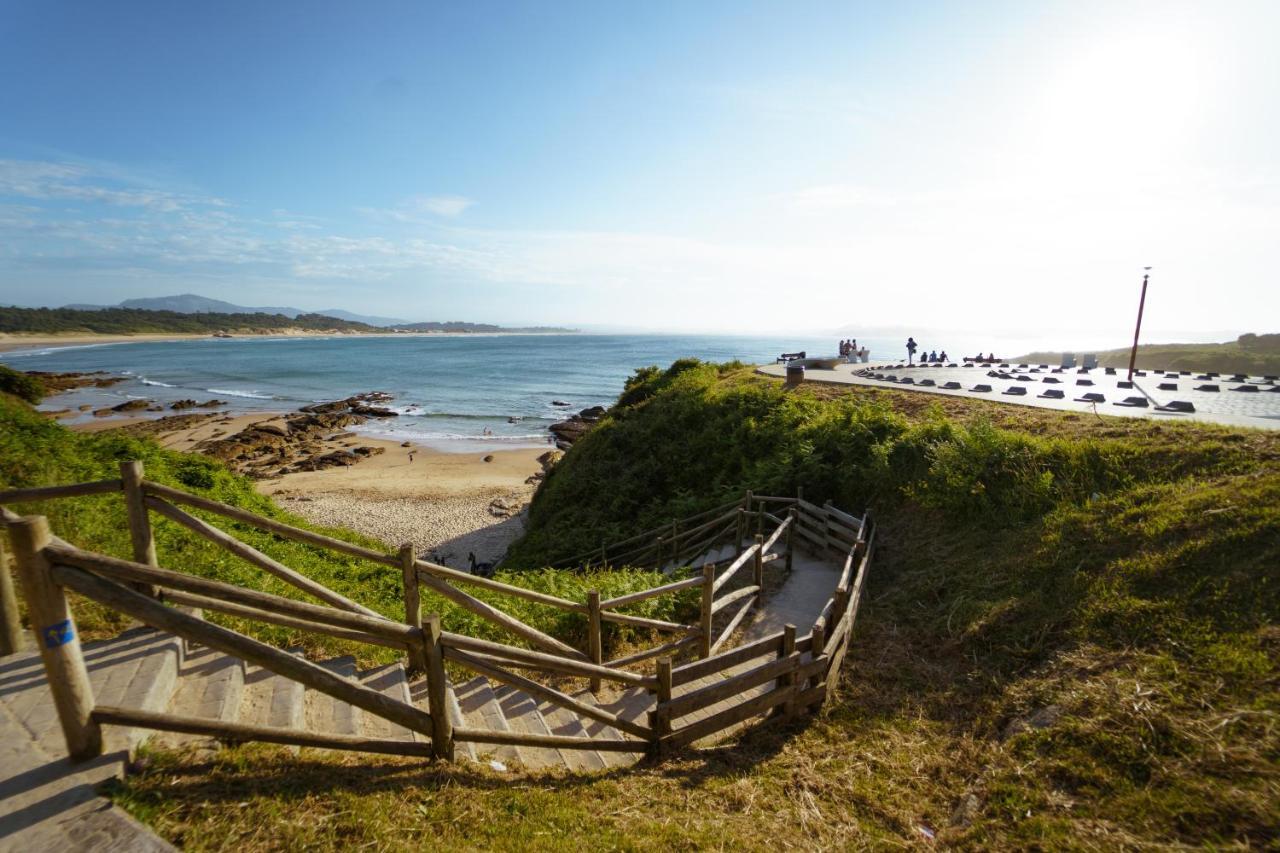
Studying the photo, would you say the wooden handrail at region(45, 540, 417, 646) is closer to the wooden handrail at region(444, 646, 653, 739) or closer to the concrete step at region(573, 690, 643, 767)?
the wooden handrail at region(444, 646, 653, 739)

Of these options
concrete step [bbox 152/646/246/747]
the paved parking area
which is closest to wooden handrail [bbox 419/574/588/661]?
concrete step [bbox 152/646/246/747]

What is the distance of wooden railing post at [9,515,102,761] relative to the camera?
9.46 ft

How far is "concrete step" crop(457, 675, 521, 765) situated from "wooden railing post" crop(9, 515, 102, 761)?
2.47 meters

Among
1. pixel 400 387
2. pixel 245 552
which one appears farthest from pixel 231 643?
pixel 400 387

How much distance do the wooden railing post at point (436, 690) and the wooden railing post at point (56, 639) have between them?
5.93 feet

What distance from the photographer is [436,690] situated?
399 cm

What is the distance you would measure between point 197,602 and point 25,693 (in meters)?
1.31

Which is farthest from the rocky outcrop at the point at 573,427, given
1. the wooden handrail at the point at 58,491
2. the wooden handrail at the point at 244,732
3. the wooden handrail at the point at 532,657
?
the wooden handrail at the point at 244,732

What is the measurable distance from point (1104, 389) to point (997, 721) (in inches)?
706

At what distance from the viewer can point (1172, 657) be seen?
218 inches

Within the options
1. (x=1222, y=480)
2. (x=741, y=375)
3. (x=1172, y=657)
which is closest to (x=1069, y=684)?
(x=1172, y=657)

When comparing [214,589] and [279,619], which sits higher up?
[214,589]

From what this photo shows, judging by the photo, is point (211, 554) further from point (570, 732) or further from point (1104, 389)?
point (1104, 389)

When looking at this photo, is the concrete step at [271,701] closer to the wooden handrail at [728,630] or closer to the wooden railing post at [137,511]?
the wooden railing post at [137,511]
